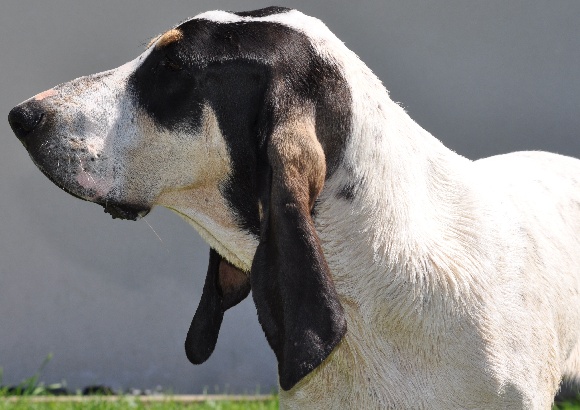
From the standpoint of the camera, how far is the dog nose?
2.99 metres

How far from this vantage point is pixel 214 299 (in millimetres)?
3750

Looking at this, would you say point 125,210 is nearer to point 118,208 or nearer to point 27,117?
point 118,208

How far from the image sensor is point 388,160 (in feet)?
9.93

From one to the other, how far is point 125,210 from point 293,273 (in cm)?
72

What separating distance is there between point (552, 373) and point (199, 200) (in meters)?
1.38

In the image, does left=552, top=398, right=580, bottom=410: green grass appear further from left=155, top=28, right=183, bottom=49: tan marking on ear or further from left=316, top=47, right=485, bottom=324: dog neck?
left=155, top=28, right=183, bottom=49: tan marking on ear

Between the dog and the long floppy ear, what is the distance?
3 centimetres

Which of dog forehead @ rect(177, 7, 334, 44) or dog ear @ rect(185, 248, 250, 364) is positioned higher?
dog forehead @ rect(177, 7, 334, 44)

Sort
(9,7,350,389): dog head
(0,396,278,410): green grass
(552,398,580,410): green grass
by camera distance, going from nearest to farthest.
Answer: (9,7,350,389): dog head
(0,396,278,410): green grass
(552,398,580,410): green grass

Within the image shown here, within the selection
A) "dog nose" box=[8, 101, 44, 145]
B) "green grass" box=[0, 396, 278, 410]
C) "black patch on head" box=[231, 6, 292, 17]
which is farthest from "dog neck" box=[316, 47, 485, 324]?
"green grass" box=[0, 396, 278, 410]

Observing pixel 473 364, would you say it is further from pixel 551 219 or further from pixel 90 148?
pixel 90 148

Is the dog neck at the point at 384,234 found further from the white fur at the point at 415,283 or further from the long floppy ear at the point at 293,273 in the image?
the long floppy ear at the point at 293,273

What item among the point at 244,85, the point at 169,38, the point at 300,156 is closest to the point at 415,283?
the point at 300,156

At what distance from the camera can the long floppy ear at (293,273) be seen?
2.68 m
